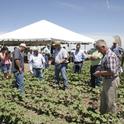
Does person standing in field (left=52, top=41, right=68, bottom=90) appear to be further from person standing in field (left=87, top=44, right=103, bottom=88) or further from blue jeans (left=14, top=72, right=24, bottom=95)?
blue jeans (left=14, top=72, right=24, bottom=95)

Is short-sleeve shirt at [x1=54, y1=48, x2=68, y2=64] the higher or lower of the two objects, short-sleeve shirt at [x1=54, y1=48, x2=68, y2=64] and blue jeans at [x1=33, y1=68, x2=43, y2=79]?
the higher

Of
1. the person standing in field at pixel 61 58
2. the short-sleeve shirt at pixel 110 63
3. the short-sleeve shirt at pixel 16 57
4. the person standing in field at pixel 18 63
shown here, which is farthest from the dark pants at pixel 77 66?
the short-sleeve shirt at pixel 110 63

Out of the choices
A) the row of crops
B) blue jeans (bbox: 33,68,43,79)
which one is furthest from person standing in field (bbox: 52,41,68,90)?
blue jeans (bbox: 33,68,43,79)

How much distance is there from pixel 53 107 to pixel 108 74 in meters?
2.02

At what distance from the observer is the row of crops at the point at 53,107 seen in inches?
329

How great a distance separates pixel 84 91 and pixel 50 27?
35.9 ft

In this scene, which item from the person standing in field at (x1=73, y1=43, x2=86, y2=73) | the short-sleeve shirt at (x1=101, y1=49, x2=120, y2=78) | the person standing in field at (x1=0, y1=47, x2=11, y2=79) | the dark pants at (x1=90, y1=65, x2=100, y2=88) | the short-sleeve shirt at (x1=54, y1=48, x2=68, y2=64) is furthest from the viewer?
the person standing in field at (x1=73, y1=43, x2=86, y2=73)

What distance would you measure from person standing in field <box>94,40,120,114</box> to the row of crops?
246mm

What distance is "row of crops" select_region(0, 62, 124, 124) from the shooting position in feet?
27.4

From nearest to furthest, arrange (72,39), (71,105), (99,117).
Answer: (99,117) → (71,105) → (72,39)

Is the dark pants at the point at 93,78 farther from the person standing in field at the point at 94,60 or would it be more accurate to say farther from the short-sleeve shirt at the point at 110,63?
the short-sleeve shirt at the point at 110,63

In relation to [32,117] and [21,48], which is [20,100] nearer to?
[21,48]

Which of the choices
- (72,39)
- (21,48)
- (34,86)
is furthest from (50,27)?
(21,48)

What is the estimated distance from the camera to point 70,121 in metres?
8.66
